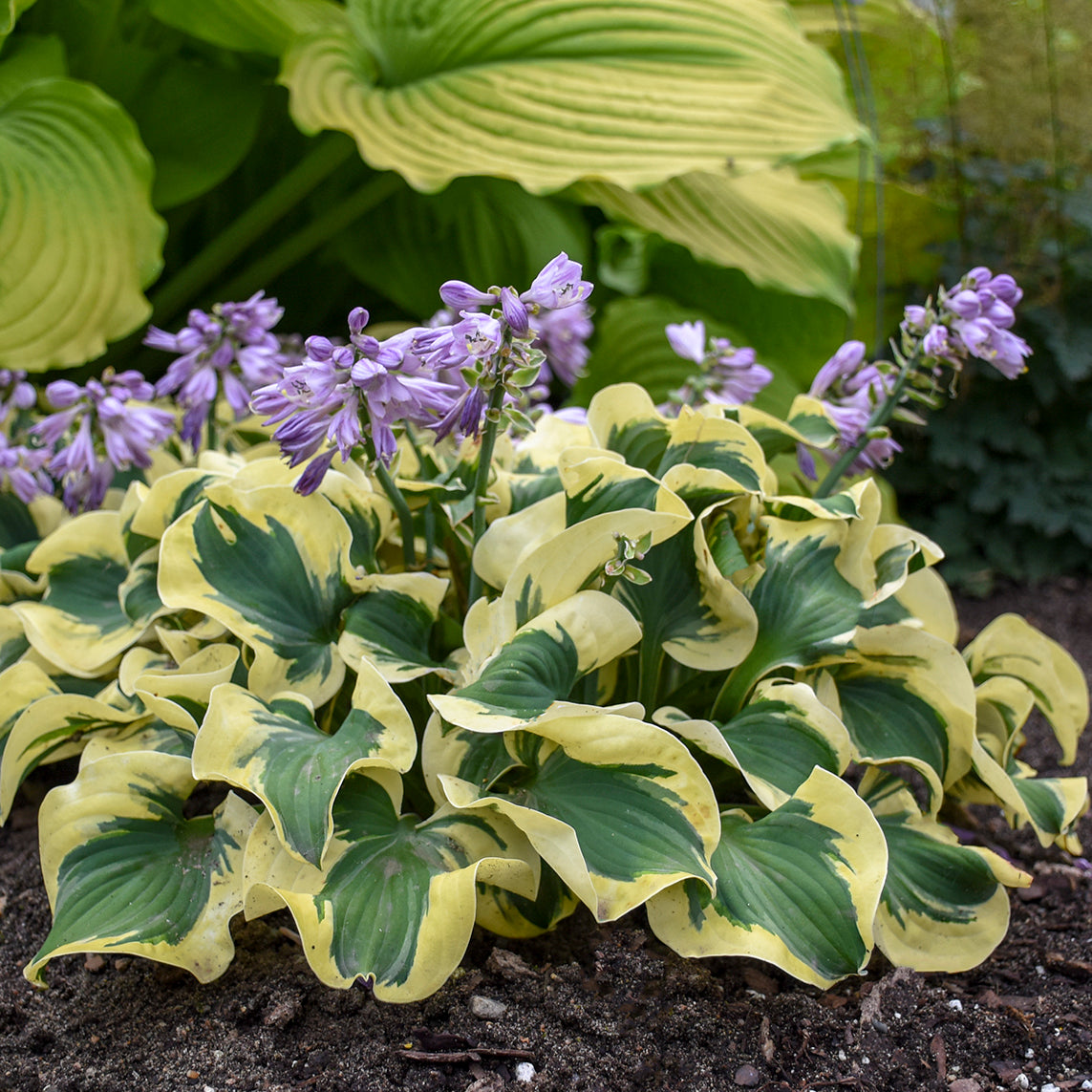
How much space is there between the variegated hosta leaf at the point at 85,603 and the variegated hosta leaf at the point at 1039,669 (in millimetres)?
1212

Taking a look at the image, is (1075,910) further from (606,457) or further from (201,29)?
(201,29)

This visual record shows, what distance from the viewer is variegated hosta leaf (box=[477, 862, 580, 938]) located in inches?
45.2

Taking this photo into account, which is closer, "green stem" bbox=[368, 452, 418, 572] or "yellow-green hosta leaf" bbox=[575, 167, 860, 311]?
"green stem" bbox=[368, 452, 418, 572]

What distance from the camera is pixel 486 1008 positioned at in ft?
3.51

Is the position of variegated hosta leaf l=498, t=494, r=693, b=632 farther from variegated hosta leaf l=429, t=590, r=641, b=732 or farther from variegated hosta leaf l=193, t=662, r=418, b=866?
variegated hosta leaf l=193, t=662, r=418, b=866

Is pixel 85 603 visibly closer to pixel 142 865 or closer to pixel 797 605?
pixel 142 865

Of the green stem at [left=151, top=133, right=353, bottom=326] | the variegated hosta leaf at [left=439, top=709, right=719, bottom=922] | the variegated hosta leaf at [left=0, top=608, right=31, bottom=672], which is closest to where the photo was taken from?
the variegated hosta leaf at [left=439, top=709, right=719, bottom=922]

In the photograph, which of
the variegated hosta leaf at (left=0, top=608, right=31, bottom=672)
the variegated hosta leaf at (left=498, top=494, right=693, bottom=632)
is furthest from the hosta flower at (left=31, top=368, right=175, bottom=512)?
the variegated hosta leaf at (left=498, top=494, right=693, bottom=632)

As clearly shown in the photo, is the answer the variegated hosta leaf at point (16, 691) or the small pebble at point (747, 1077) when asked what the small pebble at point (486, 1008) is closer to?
the small pebble at point (747, 1077)

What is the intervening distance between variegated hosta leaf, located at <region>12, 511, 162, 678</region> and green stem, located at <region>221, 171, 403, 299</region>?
1.22 m

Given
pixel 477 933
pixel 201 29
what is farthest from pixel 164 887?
pixel 201 29

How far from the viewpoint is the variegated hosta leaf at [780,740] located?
1.14 m

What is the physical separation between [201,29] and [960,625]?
226 cm

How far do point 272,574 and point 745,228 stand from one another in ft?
5.86
